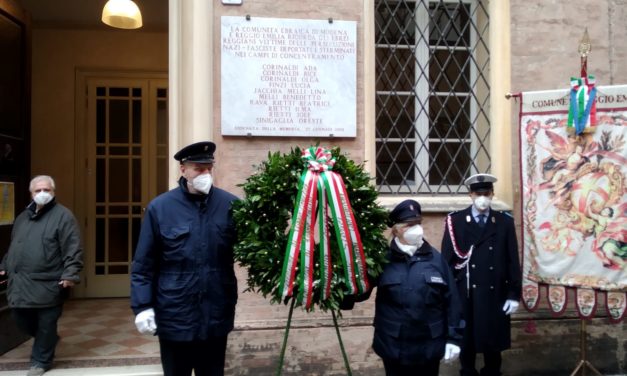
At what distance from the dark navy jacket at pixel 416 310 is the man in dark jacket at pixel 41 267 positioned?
2.95 m

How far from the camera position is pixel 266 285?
331 centimetres

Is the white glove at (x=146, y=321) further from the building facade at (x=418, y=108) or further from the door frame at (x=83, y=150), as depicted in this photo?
the door frame at (x=83, y=150)

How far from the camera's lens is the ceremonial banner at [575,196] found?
15.5 feet

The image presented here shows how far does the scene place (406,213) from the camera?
3.48 m

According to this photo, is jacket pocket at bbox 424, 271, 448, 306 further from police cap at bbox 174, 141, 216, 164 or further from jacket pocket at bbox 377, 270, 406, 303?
police cap at bbox 174, 141, 216, 164

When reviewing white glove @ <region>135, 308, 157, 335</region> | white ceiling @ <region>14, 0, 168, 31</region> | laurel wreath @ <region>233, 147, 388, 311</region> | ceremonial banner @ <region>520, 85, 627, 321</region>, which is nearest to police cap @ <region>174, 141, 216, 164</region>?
laurel wreath @ <region>233, 147, 388, 311</region>

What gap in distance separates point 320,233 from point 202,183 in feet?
2.61

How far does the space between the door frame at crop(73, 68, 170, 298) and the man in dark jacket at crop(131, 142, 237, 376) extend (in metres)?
4.78

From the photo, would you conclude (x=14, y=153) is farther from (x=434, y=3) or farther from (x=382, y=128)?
(x=434, y=3)

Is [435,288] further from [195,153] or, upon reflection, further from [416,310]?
[195,153]

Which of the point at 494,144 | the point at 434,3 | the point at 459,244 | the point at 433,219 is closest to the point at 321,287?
the point at 459,244

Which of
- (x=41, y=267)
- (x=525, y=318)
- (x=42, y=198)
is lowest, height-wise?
(x=525, y=318)

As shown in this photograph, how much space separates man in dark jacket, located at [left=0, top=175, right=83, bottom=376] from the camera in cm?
494

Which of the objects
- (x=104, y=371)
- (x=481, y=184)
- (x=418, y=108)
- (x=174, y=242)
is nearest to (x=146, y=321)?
(x=174, y=242)
